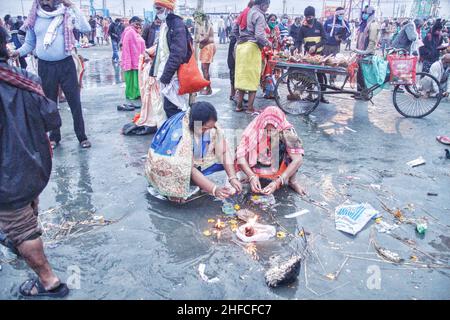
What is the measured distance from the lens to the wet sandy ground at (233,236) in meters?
2.50

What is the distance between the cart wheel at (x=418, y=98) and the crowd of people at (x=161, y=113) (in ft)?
3.05

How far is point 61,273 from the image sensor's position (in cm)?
260

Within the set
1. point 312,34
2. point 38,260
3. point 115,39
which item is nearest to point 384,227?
point 38,260

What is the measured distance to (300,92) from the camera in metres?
6.91

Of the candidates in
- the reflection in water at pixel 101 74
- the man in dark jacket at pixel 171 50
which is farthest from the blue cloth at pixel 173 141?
the reflection in water at pixel 101 74

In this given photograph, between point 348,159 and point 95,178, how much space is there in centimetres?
328

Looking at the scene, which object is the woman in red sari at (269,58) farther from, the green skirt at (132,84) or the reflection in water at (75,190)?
the reflection in water at (75,190)

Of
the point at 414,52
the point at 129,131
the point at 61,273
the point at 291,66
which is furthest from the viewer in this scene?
the point at 414,52

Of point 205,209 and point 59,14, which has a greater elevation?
point 59,14

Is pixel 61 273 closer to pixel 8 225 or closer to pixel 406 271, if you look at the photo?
pixel 8 225

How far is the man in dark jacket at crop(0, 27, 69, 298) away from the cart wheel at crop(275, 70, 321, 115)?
511cm

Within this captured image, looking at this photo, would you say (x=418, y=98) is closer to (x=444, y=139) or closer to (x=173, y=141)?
(x=444, y=139)

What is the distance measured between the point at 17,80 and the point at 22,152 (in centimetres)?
40
